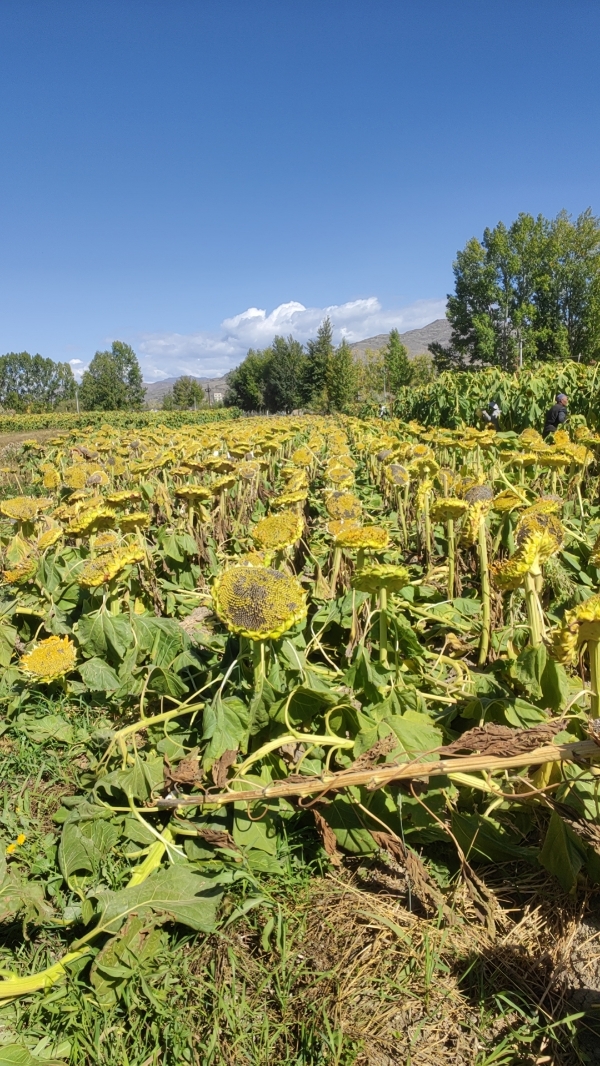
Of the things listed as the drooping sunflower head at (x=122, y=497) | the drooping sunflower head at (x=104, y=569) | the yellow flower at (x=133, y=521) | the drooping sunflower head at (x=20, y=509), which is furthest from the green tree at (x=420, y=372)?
the drooping sunflower head at (x=104, y=569)

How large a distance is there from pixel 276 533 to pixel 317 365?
6494cm

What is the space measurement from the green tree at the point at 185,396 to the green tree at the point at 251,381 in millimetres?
13113

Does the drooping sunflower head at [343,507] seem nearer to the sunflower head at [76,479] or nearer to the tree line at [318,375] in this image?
the sunflower head at [76,479]

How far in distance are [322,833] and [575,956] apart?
80cm

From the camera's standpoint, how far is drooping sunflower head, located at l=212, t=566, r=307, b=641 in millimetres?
1785

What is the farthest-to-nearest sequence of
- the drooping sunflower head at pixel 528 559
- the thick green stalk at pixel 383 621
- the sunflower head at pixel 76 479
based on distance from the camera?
the sunflower head at pixel 76 479, the thick green stalk at pixel 383 621, the drooping sunflower head at pixel 528 559

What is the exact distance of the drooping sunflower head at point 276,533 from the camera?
2570mm

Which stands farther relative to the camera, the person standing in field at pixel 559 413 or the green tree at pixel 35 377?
the green tree at pixel 35 377

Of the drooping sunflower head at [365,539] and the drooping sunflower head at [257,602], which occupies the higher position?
the drooping sunflower head at [365,539]

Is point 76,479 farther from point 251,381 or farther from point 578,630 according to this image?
point 251,381

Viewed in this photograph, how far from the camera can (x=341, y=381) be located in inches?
2119

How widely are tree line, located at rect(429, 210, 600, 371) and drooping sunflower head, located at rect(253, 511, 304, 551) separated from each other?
2121 inches

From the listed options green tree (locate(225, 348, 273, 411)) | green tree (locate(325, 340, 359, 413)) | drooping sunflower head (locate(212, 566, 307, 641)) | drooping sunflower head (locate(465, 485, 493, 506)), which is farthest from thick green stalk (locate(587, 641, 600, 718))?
green tree (locate(225, 348, 273, 411))

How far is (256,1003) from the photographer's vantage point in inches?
63.2
